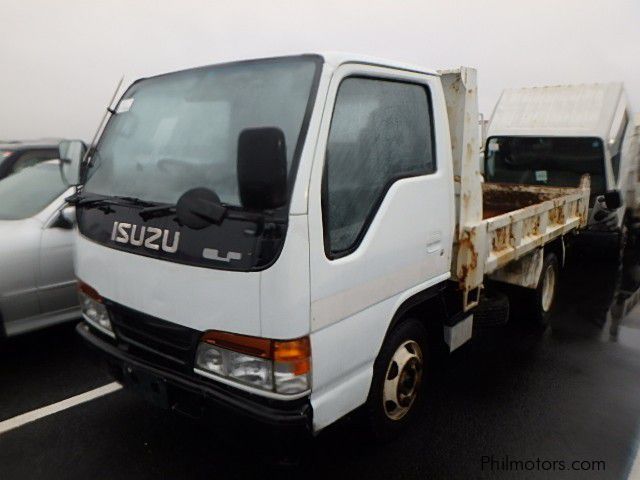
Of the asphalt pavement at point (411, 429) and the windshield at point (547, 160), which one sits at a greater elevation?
the windshield at point (547, 160)

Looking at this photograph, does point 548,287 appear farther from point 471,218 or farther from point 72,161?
point 72,161

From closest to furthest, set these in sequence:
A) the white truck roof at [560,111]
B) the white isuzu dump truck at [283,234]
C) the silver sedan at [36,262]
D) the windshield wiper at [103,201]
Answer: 1. the white isuzu dump truck at [283,234]
2. the windshield wiper at [103,201]
3. the silver sedan at [36,262]
4. the white truck roof at [560,111]

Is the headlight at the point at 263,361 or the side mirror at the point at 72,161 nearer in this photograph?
the headlight at the point at 263,361

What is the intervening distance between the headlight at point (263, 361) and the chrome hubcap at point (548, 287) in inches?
138

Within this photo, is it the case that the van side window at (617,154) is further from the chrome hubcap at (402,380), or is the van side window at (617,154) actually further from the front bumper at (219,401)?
the front bumper at (219,401)

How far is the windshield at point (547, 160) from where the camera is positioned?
23.0 feet

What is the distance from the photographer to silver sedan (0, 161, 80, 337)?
140 inches

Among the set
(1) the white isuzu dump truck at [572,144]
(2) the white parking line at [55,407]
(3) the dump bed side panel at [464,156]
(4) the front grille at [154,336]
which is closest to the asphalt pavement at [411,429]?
(2) the white parking line at [55,407]

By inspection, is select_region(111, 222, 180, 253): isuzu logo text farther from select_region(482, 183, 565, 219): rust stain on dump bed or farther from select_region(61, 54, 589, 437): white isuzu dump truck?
select_region(482, 183, 565, 219): rust stain on dump bed

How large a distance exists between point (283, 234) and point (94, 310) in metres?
1.43

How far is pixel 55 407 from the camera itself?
126 inches

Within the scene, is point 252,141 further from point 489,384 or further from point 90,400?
point 489,384

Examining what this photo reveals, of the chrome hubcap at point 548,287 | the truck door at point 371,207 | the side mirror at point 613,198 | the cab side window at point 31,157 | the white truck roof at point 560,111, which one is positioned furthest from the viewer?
the white truck roof at point 560,111

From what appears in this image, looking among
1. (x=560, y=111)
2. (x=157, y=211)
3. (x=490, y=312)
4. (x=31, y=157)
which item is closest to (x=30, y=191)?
(x=31, y=157)
